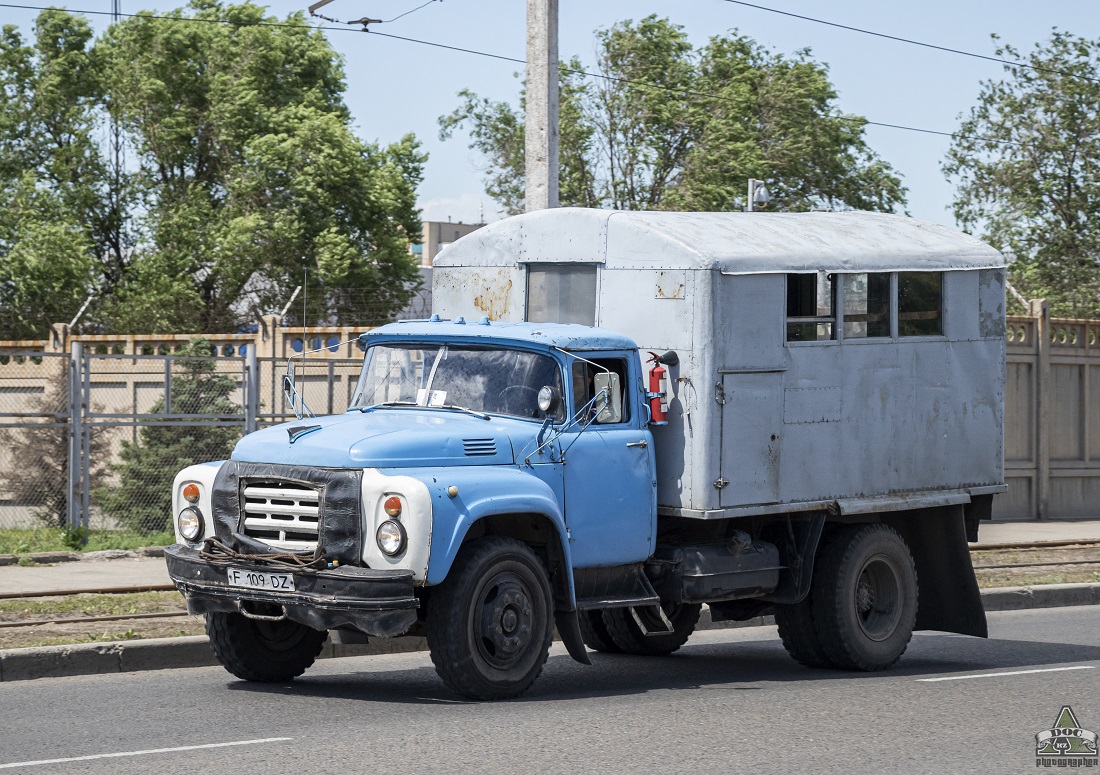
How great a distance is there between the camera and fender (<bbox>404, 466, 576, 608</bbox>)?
27.1 ft

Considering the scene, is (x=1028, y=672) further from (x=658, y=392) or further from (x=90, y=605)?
(x=90, y=605)

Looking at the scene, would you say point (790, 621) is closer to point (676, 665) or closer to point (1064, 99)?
point (676, 665)

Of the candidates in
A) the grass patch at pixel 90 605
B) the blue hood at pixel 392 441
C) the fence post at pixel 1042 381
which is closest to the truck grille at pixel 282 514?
the blue hood at pixel 392 441

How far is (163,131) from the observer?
134 feet

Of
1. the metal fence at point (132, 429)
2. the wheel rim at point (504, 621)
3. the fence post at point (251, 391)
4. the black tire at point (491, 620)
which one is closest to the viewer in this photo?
the black tire at point (491, 620)

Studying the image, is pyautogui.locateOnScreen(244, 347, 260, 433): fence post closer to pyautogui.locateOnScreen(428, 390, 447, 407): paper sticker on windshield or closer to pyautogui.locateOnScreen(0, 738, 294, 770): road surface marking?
pyautogui.locateOnScreen(428, 390, 447, 407): paper sticker on windshield

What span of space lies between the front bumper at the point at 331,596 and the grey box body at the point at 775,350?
2334mm

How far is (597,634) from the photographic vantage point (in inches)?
466

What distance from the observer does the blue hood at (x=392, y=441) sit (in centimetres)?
850

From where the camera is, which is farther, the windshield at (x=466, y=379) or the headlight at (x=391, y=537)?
the windshield at (x=466, y=379)

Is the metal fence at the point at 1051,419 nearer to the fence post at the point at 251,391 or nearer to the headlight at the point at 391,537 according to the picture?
the fence post at the point at 251,391

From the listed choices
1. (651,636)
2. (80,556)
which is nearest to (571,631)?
(651,636)

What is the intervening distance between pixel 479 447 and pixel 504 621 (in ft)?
3.23

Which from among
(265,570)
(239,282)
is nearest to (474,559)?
(265,570)
